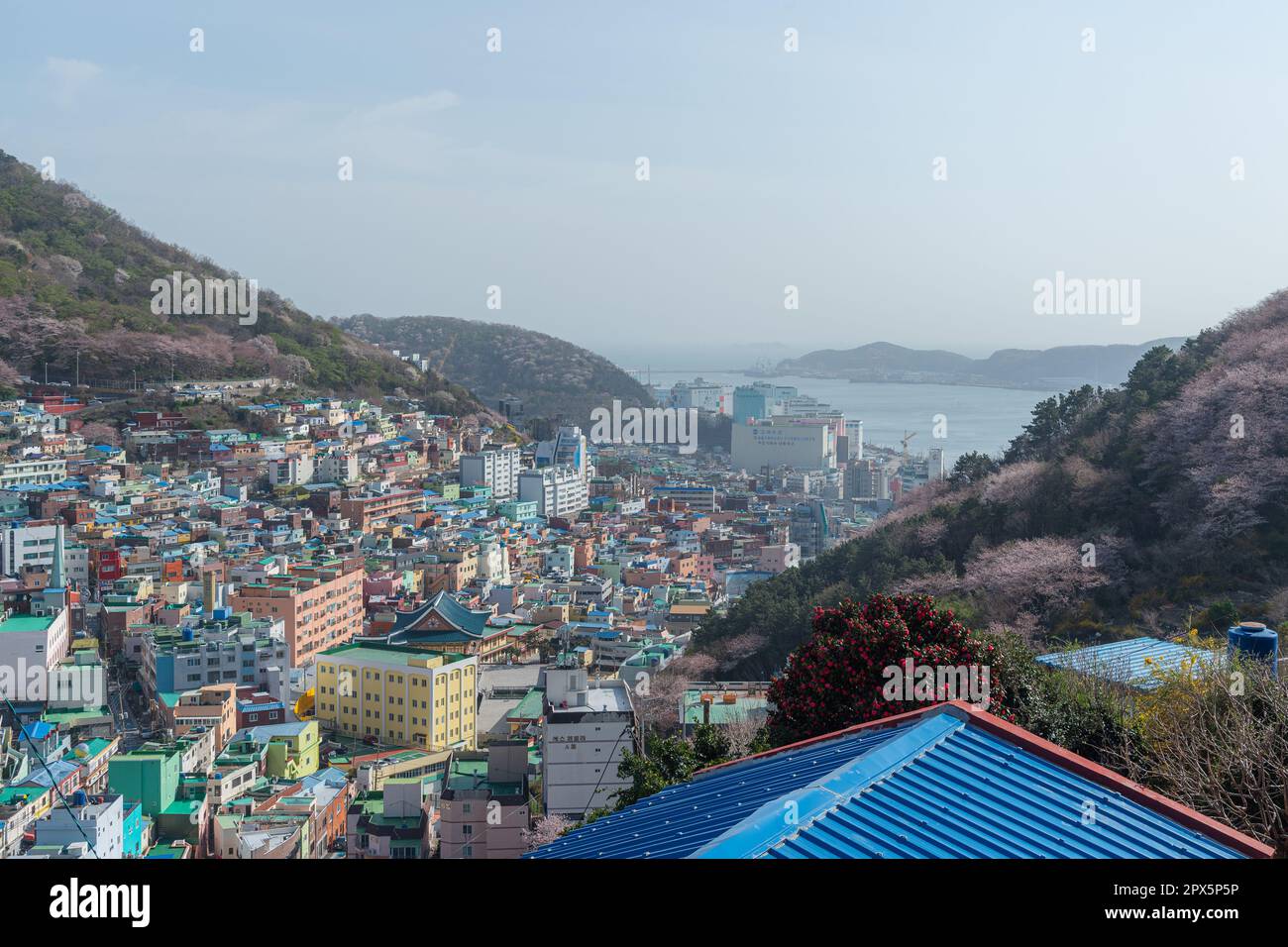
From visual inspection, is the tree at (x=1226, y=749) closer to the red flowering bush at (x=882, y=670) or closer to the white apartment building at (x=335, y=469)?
the red flowering bush at (x=882, y=670)

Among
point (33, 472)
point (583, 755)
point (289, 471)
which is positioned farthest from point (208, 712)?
point (289, 471)

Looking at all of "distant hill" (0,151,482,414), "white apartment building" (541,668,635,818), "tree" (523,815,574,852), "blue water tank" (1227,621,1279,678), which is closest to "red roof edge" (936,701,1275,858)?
"blue water tank" (1227,621,1279,678)

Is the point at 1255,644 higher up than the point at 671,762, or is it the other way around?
the point at 1255,644

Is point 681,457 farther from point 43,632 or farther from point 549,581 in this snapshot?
point 43,632

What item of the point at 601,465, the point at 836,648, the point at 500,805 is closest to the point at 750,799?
the point at 836,648

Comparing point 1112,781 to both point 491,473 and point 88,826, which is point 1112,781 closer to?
point 88,826

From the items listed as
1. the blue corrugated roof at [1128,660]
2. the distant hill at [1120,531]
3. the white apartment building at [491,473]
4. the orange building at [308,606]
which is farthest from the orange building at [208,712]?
the white apartment building at [491,473]
